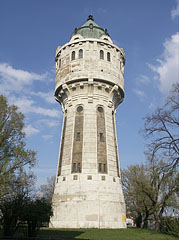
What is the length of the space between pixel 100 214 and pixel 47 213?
767cm

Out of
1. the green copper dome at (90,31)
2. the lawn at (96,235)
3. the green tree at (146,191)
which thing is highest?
the green copper dome at (90,31)

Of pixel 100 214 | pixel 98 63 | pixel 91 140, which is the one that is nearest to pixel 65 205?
pixel 100 214

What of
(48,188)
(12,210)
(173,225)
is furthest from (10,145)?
(48,188)

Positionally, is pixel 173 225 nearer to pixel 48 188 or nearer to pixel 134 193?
pixel 134 193

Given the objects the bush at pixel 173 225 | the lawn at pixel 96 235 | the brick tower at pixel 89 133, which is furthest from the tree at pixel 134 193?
the bush at pixel 173 225

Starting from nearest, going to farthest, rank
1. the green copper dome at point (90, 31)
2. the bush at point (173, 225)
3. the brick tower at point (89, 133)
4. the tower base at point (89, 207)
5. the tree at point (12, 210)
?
the bush at point (173, 225) → the tree at point (12, 210) → the tower base at point (89, 207) → the brick tower at point (89, 133) → the green copper dome at point (90, 31)

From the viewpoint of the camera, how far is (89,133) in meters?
23.2

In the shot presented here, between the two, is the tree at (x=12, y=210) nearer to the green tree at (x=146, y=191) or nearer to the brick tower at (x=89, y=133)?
the brick tower at (x=89, y=133)

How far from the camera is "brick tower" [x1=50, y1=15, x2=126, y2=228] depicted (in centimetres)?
2039

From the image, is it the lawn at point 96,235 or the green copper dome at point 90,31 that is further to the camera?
the green copper dome at point 90,31

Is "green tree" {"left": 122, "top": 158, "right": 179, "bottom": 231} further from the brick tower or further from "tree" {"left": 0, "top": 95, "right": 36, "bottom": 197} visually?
"tree" {"left": 0, "top": 95, "right": 36, "bottom": 197}

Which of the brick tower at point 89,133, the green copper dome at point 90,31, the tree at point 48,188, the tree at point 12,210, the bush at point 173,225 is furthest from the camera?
the tree at point 48,188

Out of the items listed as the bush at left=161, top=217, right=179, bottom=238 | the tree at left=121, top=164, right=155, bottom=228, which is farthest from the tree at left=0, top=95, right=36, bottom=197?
the tree at left=121, top=164, right=155, bottom=228

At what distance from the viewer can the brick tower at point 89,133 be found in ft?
66.9
